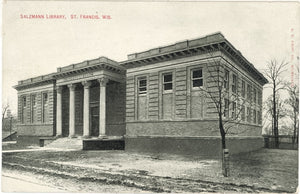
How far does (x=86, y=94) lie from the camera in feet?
87.6

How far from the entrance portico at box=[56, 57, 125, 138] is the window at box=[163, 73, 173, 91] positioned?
687 centimetres

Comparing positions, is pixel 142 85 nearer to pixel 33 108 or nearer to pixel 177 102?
pixel 177 102

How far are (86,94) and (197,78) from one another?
12.7 meters

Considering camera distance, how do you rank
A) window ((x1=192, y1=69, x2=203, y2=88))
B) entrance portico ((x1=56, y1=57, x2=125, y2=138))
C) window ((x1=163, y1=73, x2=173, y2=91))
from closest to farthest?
window ((x1=192, y1=69, x2=203, y2=88)) < window ((x1=163, y1=73, x2=173, y2=91)) < entrance portico ((x1=56, y1=57, x2=125, y2=138))

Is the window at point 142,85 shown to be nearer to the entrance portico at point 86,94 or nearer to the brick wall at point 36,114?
the entrance portico at point 86,94

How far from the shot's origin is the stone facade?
1822cm

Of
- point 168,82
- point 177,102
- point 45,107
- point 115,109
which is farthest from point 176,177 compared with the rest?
point 45,107

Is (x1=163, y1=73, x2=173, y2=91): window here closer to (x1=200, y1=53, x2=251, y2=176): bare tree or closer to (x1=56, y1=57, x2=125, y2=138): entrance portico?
(x1=200, y1=53, x2=251, y2=176): bare tree

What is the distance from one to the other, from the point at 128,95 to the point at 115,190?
1480 centimetres

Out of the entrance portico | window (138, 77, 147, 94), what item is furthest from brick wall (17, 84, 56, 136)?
window (138, 77, 147, 94)

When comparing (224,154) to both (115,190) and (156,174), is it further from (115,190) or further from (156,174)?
(115,190)

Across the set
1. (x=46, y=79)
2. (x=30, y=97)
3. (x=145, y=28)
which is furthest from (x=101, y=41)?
(x=30, y=97)

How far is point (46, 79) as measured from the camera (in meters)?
31.6

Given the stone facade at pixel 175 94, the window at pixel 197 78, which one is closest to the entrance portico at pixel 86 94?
the stone facade at pixel 175 94
